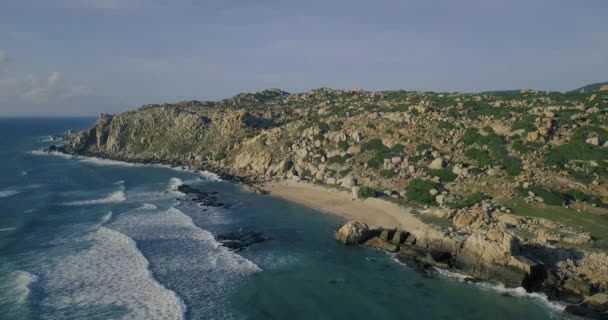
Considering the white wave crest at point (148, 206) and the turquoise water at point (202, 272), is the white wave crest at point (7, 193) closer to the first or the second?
the turquoise water at point (202, 272)

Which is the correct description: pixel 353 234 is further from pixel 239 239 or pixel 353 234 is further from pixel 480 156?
pixel 480 156

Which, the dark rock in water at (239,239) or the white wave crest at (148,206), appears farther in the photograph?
the white wave crest at (148,206)

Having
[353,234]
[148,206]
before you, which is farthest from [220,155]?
[353,234]

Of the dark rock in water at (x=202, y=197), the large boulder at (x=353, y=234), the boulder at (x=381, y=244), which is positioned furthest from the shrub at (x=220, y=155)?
the boulder at (x=381, y=244)

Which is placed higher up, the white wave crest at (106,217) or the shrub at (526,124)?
the shrub at (526,124)

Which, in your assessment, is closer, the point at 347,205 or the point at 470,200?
the point at 470,200

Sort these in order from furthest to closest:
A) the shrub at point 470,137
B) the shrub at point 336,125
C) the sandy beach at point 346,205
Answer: the shrub at point 336,125 → the shrub at point 470,137 → the sandy beach at point 346,205

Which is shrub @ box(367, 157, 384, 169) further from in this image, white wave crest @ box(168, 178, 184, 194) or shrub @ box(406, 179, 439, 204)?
white wave crest @ box(168, 178, 184, 194)

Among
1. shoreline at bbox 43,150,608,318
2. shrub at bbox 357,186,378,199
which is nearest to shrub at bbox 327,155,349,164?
shoreline at bbox 43,150,608,318
